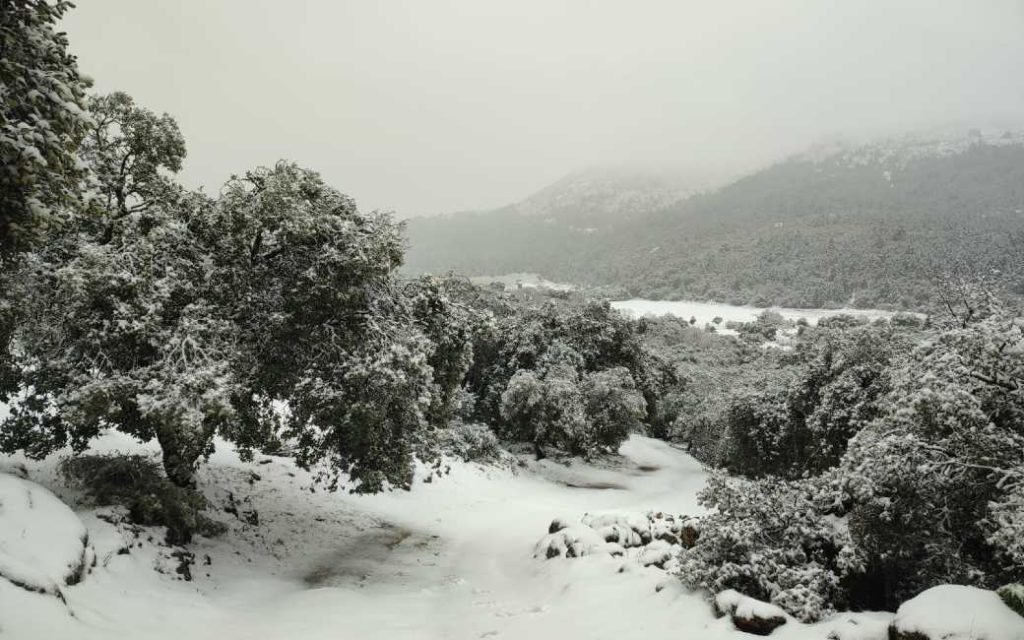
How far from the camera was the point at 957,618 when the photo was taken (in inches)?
234

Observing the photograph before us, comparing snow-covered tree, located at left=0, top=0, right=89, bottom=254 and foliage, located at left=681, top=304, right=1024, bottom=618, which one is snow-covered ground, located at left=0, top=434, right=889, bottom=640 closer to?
foliage, located at left=681, top=304, right=1024, bottom=618

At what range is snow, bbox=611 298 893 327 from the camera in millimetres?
136625

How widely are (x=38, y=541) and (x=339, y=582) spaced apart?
5795 mm

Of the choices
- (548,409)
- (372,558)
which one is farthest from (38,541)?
(548,409)

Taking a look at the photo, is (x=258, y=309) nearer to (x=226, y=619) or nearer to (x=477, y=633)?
(x=226, y=619)

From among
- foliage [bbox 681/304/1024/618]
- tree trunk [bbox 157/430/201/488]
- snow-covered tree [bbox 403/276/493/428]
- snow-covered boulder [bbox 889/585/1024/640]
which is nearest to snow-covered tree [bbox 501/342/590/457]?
snow-covered tree [bbox 403/276/493/428]

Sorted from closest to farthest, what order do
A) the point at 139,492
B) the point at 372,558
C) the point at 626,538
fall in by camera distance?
the point at 139,492 < the point at 626,538 < the point at 372,558

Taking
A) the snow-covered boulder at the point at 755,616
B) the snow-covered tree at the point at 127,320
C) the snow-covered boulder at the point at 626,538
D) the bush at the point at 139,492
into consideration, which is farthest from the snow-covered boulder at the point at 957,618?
the bush at the point at 139,492

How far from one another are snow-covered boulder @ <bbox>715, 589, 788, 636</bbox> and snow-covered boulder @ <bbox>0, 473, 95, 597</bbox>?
8781 millimetres

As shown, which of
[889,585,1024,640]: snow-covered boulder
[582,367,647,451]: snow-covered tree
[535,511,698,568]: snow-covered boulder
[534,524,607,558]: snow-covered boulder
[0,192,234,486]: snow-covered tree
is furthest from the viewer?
[582,367,647,451]: snow-covered tree

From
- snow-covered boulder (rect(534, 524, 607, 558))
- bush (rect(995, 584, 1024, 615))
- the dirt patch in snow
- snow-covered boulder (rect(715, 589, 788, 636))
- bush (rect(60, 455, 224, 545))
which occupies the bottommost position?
the dirt patch in snow

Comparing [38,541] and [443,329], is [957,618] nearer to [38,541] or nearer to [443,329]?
[38,541]

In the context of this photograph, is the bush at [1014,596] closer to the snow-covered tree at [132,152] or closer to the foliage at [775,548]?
the foliage at [775,548]

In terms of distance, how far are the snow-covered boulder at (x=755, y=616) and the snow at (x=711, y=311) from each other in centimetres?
12522
